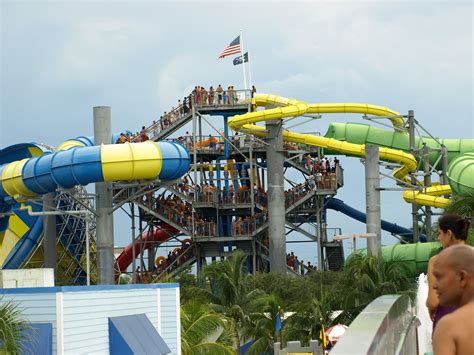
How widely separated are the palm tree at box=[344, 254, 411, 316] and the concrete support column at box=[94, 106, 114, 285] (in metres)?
10.4

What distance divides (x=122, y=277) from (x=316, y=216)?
36.8 feet

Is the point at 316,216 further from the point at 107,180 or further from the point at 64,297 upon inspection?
the point at 64,297

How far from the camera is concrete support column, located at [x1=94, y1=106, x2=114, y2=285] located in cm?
4953

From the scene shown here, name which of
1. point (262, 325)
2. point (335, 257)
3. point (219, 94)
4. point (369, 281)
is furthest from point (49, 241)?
point (369, 281)

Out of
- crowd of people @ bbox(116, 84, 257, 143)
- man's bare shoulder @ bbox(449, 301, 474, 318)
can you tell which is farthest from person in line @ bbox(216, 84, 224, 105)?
man's bare shoulder @ bbox(449, 301, 474, 318)

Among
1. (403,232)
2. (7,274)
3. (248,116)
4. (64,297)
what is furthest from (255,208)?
(64,297)

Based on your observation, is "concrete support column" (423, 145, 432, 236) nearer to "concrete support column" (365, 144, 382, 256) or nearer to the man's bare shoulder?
"concrete support column" (365, 144, 382, 256)

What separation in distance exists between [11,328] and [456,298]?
64.9 feet

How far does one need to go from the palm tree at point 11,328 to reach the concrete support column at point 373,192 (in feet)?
100

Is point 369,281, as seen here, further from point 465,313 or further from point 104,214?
point 465,313

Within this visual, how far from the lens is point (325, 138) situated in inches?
2320

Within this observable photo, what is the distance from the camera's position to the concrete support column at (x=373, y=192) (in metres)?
54.8

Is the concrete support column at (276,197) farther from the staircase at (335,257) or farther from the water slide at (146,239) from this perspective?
the water slide at (146,239)

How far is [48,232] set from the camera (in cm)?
5809
